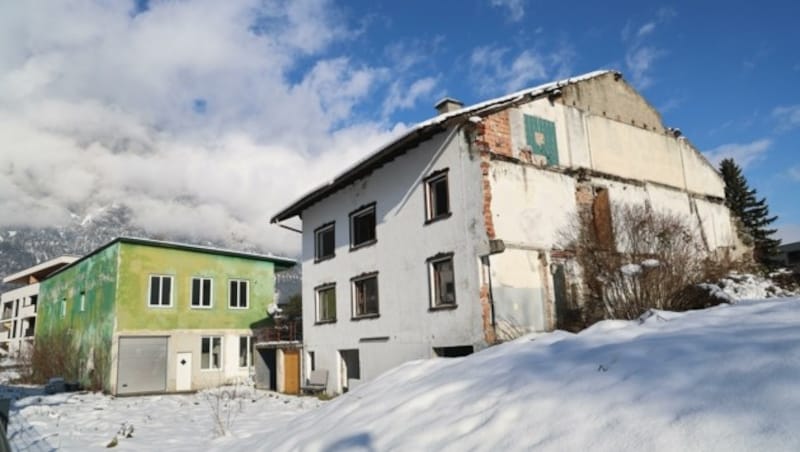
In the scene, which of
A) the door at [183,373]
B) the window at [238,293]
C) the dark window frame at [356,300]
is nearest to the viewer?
the dark window frame at [356,300]

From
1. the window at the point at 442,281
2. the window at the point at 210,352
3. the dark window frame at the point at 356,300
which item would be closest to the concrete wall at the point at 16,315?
the window at the point at 210,352

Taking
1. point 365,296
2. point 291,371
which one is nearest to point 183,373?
point 291,371

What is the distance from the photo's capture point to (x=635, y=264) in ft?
42.6

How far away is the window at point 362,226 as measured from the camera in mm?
18812

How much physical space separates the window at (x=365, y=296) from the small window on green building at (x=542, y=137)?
655 cm

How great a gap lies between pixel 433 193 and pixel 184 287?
17140mm

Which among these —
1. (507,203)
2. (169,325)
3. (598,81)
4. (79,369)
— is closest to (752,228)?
(598,81)

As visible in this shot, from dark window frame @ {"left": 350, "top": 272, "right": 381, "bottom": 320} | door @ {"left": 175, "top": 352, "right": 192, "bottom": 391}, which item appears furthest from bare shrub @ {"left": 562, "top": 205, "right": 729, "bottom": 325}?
door @ {"left": 175, "top": 352, "right": 192, "bottom": 391}

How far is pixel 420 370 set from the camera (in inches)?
279

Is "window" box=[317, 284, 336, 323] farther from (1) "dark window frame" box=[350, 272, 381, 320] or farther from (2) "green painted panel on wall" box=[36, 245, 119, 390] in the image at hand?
(2) "green painted panel on wall" box=[36, 245, 119, 390]

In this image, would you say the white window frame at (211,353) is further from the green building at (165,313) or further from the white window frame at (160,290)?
the white window frame at (160,290)

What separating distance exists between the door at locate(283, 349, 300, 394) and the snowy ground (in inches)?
628

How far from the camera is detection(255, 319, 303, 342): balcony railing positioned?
25.2m

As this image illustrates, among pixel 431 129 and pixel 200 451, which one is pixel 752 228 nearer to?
pixel 431 129
